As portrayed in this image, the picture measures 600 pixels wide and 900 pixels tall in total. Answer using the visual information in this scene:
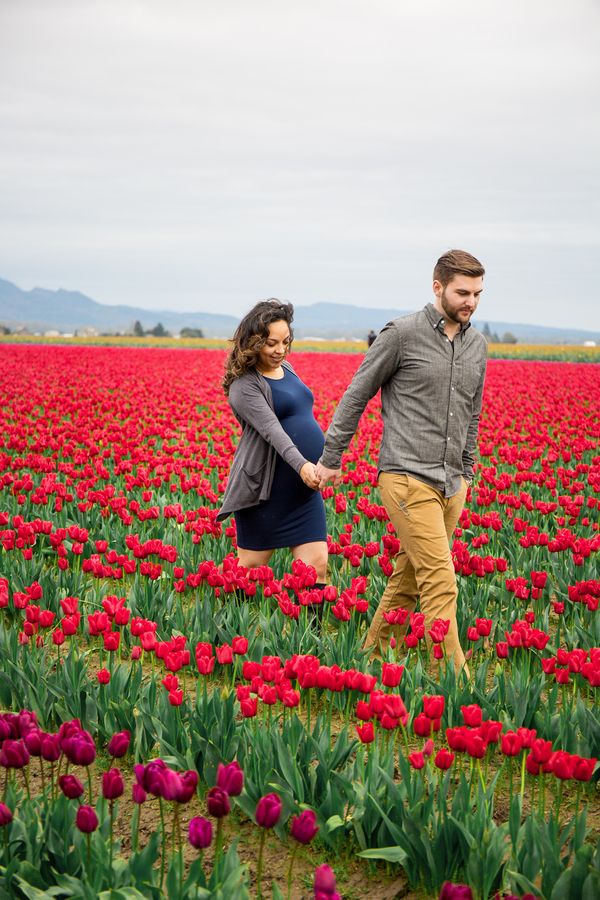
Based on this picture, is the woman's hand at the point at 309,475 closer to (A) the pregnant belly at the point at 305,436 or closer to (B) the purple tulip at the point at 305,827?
(A) the pregnant belly at the point at 305,436

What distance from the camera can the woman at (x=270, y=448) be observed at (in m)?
5.00

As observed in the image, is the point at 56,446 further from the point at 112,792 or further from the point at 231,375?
the point at 112,792

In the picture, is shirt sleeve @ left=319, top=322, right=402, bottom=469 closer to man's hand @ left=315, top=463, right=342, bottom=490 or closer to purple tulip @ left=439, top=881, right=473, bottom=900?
man's hand @ left=315, top=463, right=342, bottom=490

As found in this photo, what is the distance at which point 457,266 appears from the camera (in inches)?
167

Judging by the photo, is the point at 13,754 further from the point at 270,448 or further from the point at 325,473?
the point at 270,448

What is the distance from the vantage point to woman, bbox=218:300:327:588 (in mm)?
4996

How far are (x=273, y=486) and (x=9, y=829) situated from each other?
8.84 ft

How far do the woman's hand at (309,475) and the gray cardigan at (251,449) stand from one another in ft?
0.50

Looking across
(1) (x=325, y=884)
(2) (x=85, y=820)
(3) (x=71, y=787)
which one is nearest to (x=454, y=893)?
(1) (x=325, y=884)

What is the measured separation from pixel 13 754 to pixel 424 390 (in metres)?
2.58

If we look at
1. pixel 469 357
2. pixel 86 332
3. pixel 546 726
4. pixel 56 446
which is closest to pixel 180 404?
pixel 56 446

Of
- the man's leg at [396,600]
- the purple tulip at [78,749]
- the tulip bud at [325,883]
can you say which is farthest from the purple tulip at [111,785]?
the man's leg at [396,600]

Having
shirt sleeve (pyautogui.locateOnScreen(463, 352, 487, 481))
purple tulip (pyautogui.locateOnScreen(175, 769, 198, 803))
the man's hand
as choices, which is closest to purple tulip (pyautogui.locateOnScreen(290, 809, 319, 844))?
purple tulip (pyautogui.locateOnScreen(175, 769, 198, 803))

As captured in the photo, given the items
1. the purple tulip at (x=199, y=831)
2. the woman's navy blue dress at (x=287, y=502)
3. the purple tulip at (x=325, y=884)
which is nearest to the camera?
the purple tulip at (x=325, y=884)
